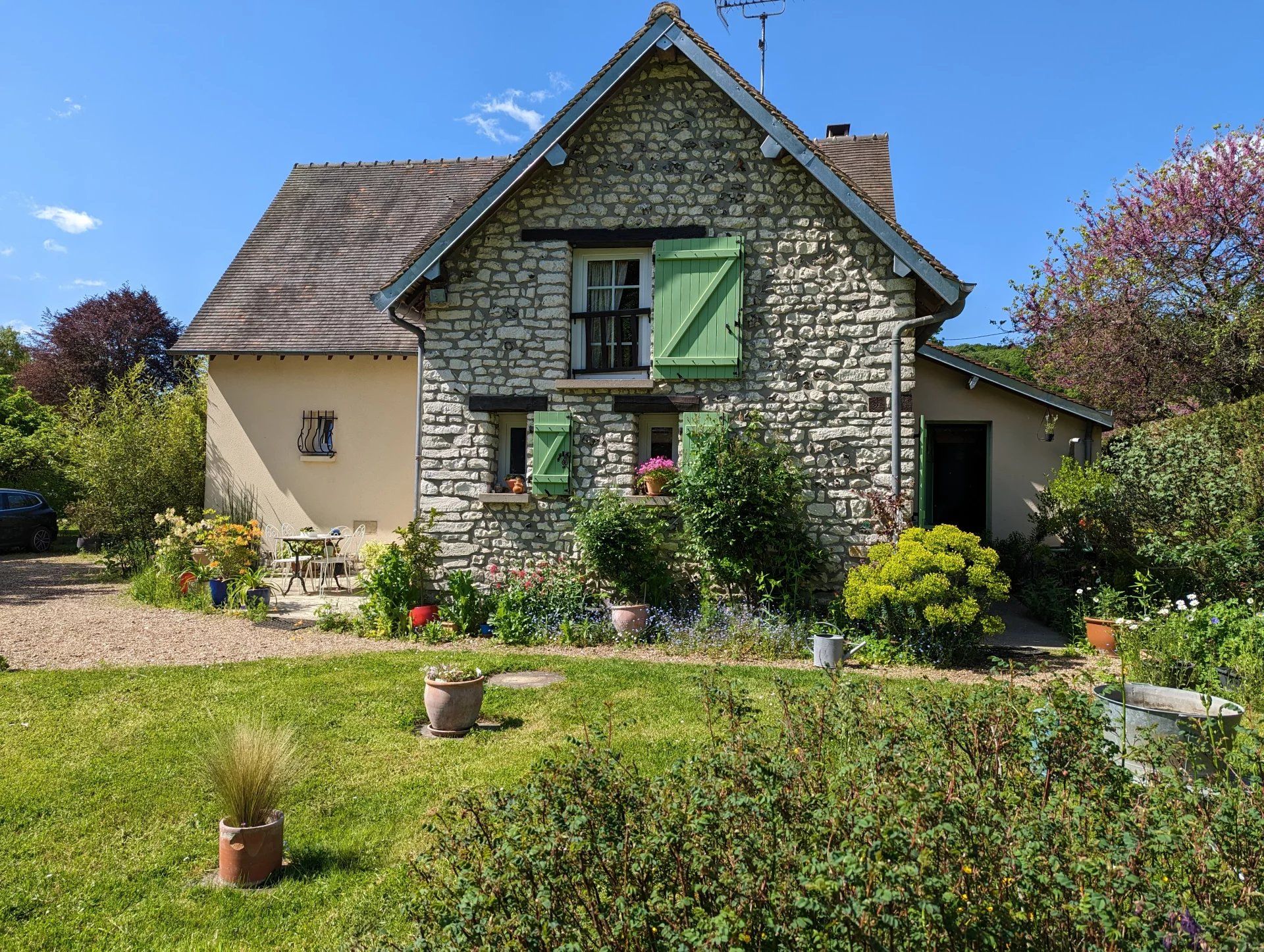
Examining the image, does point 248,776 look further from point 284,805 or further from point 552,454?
point 552,454

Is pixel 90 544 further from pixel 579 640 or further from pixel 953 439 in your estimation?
pixel 953 439

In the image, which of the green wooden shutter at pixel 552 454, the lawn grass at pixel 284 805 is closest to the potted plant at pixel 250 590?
the lawn grass at pixel 284 805

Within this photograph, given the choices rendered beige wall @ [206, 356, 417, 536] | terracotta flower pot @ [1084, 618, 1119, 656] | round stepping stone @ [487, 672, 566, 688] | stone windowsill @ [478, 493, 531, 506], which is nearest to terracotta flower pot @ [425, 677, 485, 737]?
round stepping stone @ [487, 672, 566, 688]

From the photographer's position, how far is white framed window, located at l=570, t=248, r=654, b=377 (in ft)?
32.3

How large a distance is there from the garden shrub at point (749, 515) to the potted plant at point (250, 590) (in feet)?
18.2

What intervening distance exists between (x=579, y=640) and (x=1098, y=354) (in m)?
12.8

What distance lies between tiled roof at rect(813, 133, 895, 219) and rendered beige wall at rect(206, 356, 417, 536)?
7.73 m

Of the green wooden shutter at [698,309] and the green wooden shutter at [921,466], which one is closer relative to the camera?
the green wooden shutter at [921,466]

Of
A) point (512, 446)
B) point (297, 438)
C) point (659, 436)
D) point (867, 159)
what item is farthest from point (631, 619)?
point (867, 159)

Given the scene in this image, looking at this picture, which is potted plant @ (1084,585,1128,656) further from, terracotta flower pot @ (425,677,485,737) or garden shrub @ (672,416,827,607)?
terracotta flower pot @ (425,677,485,737)

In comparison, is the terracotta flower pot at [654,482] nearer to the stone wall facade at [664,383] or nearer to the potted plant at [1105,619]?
the stone wall facade at [664,383]

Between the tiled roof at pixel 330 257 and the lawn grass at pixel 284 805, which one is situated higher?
the tiled roof at pixel 330 257

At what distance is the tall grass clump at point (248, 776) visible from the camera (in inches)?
142

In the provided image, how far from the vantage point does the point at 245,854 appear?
3.58 meters
